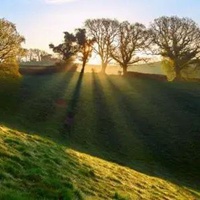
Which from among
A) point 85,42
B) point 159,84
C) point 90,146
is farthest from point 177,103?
point 85,42

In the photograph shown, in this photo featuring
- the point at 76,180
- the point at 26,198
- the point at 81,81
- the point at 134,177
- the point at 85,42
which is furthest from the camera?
the point at 85,42

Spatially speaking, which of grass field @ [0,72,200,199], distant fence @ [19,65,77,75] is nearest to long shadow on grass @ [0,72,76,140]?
grass field @ [0,72,200,199]

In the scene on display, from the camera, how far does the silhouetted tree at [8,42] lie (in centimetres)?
7169

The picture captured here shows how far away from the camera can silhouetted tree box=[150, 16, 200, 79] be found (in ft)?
361

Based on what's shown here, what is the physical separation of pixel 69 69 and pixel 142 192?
83810 millimetres

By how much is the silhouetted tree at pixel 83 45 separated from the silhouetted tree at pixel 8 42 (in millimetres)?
29016

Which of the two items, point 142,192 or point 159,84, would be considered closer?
point 142,192

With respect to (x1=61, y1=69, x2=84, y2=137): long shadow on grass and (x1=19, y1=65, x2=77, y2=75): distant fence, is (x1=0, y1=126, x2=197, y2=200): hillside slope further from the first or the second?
(x1=19, y1=65, x2=77, y2=75): distant fence

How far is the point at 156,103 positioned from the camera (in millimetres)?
74250

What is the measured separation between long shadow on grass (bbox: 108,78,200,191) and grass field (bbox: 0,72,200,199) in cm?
13

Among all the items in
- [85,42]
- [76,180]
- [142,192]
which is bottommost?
[142,192]

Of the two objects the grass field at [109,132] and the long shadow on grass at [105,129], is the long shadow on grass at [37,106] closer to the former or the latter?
the grass field at [109,132]

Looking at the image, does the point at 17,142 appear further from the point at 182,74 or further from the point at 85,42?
the point at 182,74

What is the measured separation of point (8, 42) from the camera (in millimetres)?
73000
